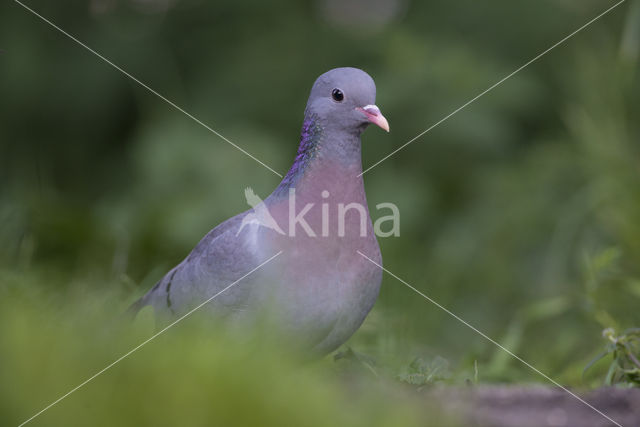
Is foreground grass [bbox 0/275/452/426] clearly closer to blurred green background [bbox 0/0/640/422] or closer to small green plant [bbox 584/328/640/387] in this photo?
small green plant [bbox 584/328/640/387]

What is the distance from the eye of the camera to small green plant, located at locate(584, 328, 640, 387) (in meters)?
2.14

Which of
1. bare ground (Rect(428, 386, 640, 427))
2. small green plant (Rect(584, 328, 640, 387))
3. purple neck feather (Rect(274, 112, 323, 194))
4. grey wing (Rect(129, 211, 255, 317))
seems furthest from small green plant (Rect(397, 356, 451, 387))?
purple neck feather (Rect(274, 112, 323, 194))

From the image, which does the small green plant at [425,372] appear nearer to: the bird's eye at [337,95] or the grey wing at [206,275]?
the grey wing at [206,275]

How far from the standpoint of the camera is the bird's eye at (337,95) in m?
2.43

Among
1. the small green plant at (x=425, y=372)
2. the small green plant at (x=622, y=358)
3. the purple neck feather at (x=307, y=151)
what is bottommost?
the small green plant at (x=425, y=372)

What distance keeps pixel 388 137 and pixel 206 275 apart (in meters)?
2.88

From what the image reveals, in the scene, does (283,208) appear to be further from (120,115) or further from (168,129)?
(120,115)

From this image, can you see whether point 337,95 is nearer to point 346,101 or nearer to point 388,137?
point 346,101

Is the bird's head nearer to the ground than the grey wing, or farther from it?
farther from it

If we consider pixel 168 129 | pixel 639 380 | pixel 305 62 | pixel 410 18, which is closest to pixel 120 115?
pixel 168 129

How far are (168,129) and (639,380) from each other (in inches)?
137

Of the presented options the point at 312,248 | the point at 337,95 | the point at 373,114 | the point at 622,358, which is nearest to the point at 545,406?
the point at 622,358

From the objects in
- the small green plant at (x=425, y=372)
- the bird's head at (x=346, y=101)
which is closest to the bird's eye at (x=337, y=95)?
the bird's head at (x=346, y=101)

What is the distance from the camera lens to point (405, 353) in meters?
2.51
